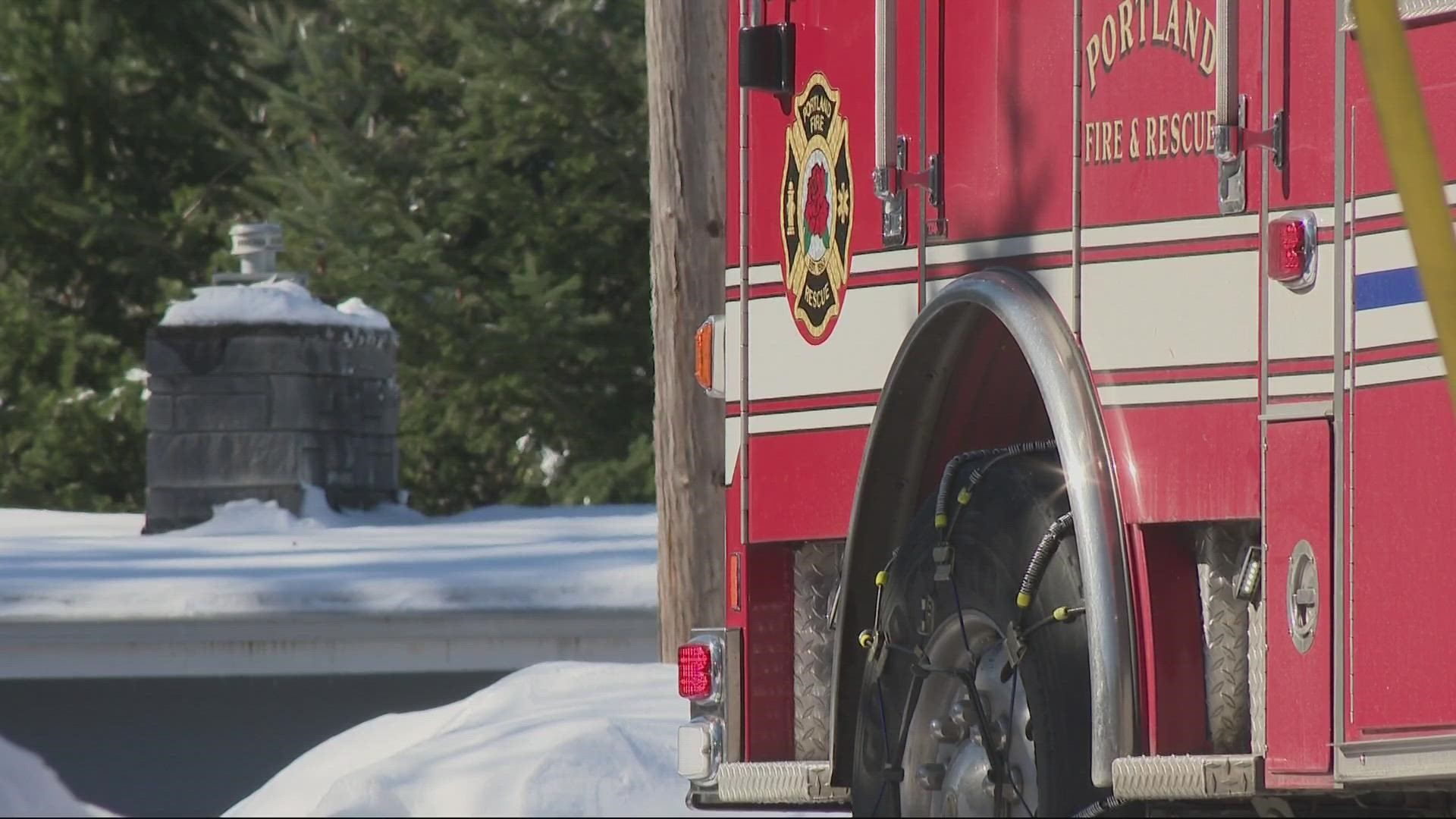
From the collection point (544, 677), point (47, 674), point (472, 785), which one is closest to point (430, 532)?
point (47, 674)

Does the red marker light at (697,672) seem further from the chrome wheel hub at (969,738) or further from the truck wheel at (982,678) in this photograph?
the chrome wheel hub at (969,738)

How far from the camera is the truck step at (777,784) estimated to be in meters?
4.88

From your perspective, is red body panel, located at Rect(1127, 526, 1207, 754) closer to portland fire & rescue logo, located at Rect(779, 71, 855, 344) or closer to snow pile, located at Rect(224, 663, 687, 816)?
portland fire & rescue logo, located at Rect(779, 71, 855, 344)

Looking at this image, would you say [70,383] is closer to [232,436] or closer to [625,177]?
[625,177]

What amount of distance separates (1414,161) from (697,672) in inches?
122

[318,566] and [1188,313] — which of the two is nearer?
[1188,313]

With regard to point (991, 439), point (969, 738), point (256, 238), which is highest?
point (256, 238)

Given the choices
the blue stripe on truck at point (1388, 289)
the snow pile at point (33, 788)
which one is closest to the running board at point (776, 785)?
the blue stripe on truck at point (1388, 289)

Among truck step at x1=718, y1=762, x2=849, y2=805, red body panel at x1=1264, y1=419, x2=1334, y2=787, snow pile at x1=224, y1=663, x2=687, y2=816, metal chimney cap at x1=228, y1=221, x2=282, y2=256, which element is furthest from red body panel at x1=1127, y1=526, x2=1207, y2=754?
metal chimney cap at x1=228, y1=221, x2=282, y2=256

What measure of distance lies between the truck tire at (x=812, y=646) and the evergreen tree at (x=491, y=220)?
15.1 meters

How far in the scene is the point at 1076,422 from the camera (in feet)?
13.0

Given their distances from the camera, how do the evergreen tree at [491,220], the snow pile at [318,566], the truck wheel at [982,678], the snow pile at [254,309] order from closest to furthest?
the truck wheel at [982,678] < the snow pile at [318,566] < the snow pile at [254,309] < the evergreen tree at [491,220]

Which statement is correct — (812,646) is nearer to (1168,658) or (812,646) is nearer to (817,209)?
(817,209)

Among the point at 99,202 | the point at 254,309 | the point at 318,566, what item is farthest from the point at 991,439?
the point at 99,202
